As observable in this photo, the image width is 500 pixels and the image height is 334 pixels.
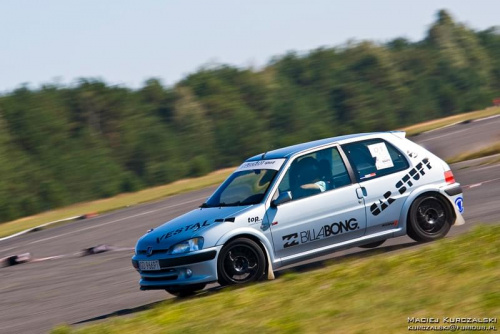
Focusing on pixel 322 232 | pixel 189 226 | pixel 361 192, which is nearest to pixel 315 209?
pixel 322 232

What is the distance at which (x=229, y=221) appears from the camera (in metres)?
9.66

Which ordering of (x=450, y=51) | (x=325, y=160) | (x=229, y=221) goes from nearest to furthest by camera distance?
(x=229, y=221)
(x=325, y=160)
(x=450, y=51)

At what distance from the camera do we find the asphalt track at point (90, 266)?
10188mm

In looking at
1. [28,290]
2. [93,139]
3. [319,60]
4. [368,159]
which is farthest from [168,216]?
[319,60]

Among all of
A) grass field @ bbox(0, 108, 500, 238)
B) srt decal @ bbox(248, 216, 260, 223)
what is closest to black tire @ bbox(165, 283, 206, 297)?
srt decal @ bbox(248, 216, 260, 223)

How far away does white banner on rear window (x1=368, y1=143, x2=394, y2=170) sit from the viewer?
10.7m

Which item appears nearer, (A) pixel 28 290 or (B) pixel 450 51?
(A) pixel 28 290

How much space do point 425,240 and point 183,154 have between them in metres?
42.0

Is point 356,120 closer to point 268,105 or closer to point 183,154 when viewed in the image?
point 268,105

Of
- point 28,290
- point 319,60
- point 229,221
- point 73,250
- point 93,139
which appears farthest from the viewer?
point 319,60

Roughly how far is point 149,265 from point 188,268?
548mm

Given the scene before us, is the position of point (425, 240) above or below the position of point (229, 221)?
below

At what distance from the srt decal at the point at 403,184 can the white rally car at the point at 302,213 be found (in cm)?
1

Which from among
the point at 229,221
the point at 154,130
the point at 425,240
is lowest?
the point at 425,240
